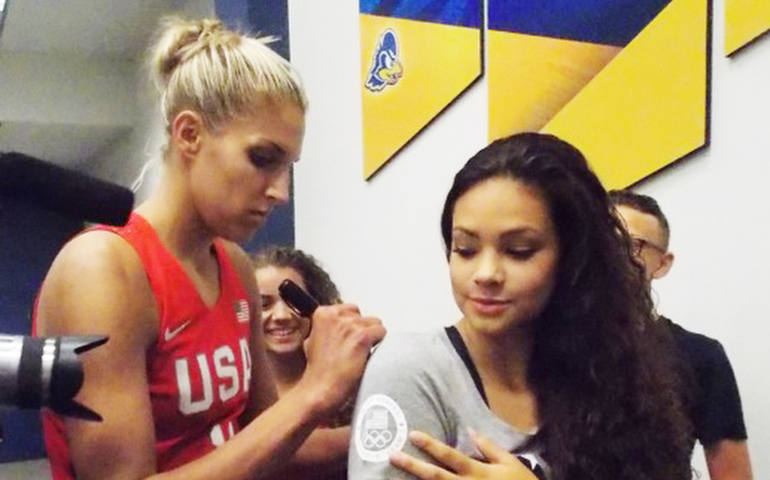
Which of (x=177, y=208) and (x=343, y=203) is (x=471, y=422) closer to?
(x=177, y=208)

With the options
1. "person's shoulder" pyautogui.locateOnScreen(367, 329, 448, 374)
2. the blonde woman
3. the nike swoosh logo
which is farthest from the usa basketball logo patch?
"person's shoulder" pyautogui.locateOnScreen(367, 329, 448, 374)

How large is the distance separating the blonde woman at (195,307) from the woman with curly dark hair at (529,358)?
10 cm

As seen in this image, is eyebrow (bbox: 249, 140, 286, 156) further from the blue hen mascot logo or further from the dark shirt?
the blue hen mascot logo

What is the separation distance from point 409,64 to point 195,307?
5.65ft

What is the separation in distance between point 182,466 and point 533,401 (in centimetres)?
38

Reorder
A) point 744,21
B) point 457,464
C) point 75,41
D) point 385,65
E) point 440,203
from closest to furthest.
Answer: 1. point 457,464
2. point 744,21
3. point 440,203
4. point 385,65
5. point 75,41

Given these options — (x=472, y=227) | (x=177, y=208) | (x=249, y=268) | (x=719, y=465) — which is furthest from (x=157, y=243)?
(x=719, y=465)

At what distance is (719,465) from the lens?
1.73m

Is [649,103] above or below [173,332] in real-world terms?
above

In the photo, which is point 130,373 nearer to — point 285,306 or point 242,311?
point 242,311

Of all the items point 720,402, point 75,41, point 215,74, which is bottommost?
point 720,402

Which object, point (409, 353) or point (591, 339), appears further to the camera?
point (591, 339)

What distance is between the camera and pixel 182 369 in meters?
1.07

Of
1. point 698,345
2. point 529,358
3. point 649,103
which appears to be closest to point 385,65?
point 649,103
